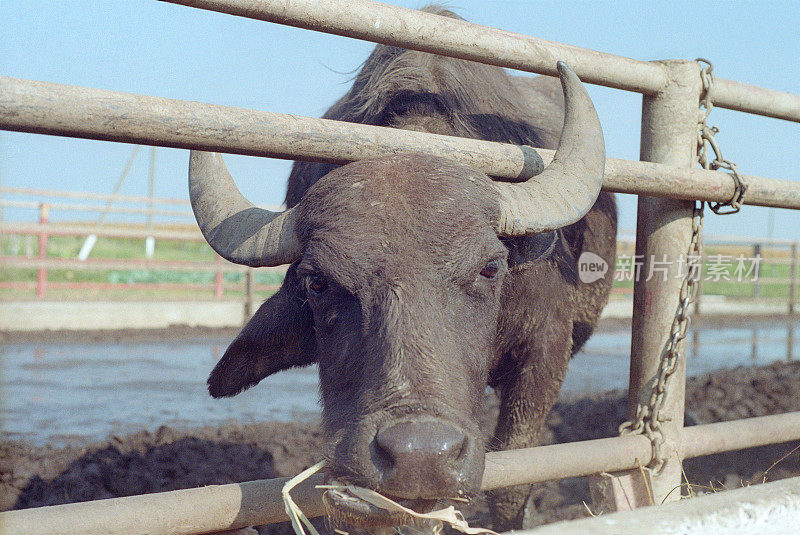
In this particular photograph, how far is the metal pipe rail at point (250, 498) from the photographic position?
1516 mm

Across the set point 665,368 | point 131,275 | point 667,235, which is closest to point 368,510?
point 665,368

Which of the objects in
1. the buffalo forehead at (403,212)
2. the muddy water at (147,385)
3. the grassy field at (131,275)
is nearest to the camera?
the buffalo forehead at (403,212)

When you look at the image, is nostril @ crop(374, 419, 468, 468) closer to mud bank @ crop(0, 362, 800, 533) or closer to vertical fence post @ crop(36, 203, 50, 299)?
mud bank @ crop(0, 362, 800, 533)

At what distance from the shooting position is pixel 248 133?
1.74 metres

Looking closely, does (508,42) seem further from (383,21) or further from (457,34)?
(383,21)

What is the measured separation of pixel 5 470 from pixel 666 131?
3.65 metres

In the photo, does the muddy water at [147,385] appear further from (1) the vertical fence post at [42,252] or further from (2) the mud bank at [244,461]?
(1) the vertical fence post at [42,252]

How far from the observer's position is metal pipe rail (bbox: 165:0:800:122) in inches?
72.8

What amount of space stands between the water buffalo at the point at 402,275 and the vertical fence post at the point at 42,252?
9134mm

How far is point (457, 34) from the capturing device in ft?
7.02

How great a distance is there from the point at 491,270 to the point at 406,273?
0.32 m

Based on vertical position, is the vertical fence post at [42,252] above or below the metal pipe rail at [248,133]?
below

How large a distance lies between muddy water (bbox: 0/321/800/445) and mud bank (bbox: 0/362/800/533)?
795 millimetres

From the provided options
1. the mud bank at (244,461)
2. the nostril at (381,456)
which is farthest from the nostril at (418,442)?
the mud bank at (244,461)
